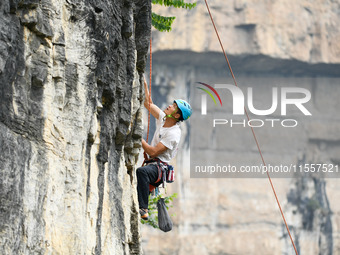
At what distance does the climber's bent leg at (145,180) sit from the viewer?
657cm

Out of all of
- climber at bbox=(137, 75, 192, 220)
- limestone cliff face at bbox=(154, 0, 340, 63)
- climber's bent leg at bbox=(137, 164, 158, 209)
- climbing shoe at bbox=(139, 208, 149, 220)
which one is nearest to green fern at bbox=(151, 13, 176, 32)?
climber at bbox=(137, 75, 192, 220)

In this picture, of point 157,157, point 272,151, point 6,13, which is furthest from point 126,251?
point 272,151

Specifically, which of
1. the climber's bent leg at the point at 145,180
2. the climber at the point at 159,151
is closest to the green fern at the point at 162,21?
the climber at the point at 159,151

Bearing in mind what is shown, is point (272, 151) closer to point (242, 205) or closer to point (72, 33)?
point (242, 205)

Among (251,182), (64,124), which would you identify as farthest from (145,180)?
(251,182)

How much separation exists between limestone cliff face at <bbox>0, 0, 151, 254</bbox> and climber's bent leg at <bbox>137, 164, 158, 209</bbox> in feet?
2.25

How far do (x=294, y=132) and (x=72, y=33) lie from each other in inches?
1041

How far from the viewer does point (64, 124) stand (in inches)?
173

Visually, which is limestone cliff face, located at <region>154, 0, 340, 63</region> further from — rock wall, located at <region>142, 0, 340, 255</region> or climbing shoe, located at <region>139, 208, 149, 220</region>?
climbing shoe, located at <region>139, 208, 149, 220</region>

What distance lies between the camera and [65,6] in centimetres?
446

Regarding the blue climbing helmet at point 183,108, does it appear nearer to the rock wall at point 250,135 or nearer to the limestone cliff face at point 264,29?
the rock wall at point 250,135

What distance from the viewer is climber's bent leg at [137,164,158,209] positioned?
6.57 meters

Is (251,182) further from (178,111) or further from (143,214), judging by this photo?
(143,214)

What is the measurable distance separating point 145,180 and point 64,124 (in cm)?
229
